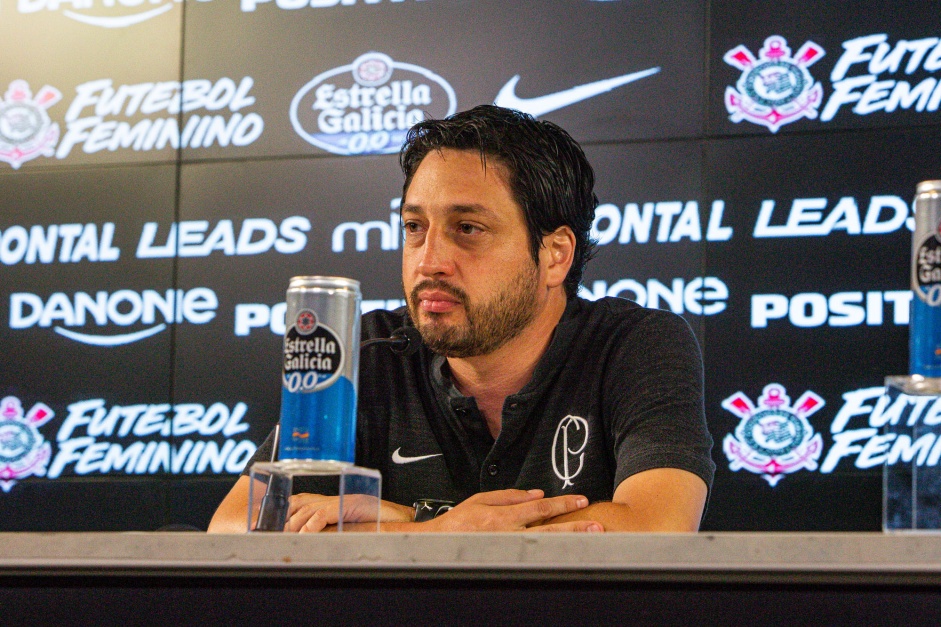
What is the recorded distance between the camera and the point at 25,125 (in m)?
3.34

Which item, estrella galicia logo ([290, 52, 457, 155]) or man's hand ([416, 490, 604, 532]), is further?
estrella galicia logo ([290, 52, 457, 155])

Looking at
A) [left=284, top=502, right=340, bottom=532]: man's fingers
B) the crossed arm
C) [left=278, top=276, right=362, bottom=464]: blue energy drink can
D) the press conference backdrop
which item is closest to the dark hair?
the crossed arm

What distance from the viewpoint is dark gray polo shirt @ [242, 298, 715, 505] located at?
4.83 ft

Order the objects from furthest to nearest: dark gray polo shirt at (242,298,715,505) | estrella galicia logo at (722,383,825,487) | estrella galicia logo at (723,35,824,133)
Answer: estrella galicia logo at (723,35,824,133), estrella galicia logo at (722,383,825,487), dark gray polo shirt at (242,298,715,505)

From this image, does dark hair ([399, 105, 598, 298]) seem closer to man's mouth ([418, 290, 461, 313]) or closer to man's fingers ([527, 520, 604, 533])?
man's mouth ([418, 290, 461, 313])

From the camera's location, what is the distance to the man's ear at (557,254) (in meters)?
1.72

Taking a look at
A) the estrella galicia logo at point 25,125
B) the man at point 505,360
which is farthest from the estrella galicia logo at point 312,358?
the estrella galicia logo at point 25,125

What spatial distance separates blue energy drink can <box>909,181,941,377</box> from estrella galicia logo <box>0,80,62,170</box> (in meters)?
2.99

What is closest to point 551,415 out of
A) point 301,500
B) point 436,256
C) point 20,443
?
point 436,256

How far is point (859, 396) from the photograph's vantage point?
2740 millimetres

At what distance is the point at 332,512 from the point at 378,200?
1.95 meters

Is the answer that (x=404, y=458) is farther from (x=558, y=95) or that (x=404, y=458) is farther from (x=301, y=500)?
(x=558, y=95)

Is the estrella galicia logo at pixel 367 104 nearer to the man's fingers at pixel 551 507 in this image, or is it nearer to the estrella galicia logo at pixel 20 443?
the estrella galicia logo at pixel 20 443

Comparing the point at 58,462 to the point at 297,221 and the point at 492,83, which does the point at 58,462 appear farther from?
the point at 492,83
